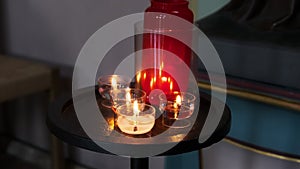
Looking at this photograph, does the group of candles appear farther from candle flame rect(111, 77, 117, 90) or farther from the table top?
the table top

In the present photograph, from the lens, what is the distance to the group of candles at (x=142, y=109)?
920 mm

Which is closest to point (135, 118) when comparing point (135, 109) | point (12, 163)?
point (135, 109)

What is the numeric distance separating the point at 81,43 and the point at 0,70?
301 mm

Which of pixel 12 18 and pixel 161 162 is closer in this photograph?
pixel 161 162

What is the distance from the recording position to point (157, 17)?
3.31 ft

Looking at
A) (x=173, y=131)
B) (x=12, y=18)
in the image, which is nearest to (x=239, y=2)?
(x=173, y=131)

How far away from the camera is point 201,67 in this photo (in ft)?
4.37

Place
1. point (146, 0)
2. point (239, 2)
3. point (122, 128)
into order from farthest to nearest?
point (146, 0), point (239, 2), point (122, 128)

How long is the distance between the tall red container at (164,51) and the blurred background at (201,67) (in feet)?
0.33

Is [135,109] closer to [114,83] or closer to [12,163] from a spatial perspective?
[114,83]

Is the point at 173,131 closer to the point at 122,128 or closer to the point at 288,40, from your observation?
the point at 122,128

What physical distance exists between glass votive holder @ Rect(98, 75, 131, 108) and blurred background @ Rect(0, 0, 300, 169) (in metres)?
0.17

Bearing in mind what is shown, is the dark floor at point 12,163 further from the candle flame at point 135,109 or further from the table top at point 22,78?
the candle flame at point 135,109

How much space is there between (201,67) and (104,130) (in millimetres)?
480
